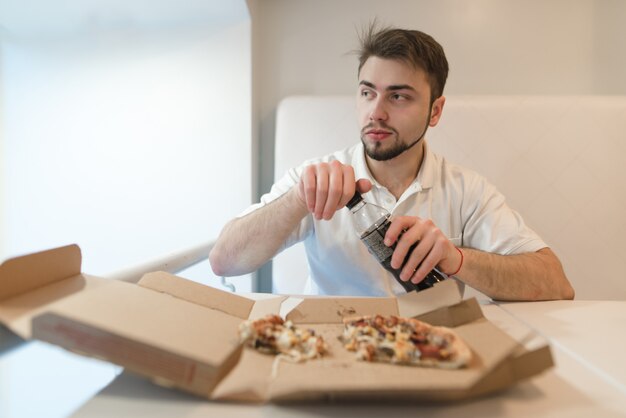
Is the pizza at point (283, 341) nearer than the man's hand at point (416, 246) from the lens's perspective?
Yes

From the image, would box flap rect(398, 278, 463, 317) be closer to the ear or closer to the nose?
the nose

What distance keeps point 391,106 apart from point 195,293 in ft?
2.50

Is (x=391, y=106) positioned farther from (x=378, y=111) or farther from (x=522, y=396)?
(x=522, y=396)

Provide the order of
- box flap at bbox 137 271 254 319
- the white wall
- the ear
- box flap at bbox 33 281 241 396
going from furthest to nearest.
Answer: the white wall → the ear → box flap at bbox 137 271 254 319 → box flap at bbox 33 281 241 396

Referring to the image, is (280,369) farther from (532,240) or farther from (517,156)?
(517,156)

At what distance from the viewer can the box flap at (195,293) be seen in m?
0.58

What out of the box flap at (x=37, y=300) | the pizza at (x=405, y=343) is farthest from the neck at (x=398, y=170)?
the box flap at (x=37, y=300)

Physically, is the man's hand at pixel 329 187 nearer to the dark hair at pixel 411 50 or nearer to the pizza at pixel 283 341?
the pizza at pixel 283 341

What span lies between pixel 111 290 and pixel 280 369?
23 centimetres

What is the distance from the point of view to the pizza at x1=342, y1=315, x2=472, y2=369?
0.45 metres

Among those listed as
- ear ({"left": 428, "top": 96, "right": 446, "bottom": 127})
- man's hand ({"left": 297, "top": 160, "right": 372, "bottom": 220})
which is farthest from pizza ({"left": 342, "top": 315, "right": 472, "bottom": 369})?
ear ({"left": 428, "top": 96, "right": 446, "bottom": 127})

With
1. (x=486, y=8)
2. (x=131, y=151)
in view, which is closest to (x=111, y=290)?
(x=131, y=151)

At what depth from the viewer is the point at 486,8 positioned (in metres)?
1.69

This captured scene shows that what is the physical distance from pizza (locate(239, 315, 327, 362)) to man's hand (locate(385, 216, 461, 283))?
225 millimetres
